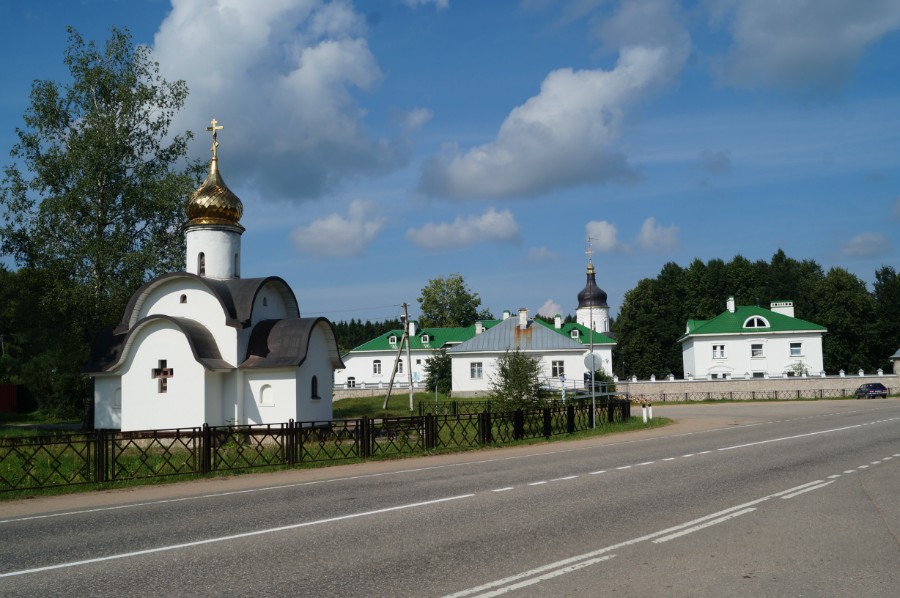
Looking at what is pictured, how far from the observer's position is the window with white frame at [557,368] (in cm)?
5231

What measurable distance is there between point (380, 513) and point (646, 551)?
374 cm

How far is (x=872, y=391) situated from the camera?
156 ft

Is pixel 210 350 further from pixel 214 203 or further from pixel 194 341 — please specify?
pixel 214 203

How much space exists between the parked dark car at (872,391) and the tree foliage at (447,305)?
39.2 metres

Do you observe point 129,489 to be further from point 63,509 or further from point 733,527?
point 733,527

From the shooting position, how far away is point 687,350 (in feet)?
211

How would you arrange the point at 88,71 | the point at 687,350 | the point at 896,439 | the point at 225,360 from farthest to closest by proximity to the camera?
the point at 687,350
the point at 88,71
the point at 225,360
the point at 896,439

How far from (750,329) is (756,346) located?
4.54 feet

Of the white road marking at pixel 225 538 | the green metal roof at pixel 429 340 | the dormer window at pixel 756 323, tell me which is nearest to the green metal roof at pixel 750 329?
the dormer window at pixel 756 323

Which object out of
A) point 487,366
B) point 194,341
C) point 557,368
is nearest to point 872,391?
point 557,368

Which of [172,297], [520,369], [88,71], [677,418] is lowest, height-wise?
[677,418]

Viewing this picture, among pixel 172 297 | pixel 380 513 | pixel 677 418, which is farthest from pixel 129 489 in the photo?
pixel 677 418

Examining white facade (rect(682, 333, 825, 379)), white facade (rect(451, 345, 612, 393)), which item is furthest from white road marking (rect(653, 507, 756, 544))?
white facade (rect(682, 333, 825, 379))

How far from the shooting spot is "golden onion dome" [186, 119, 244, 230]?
27.5 metres
